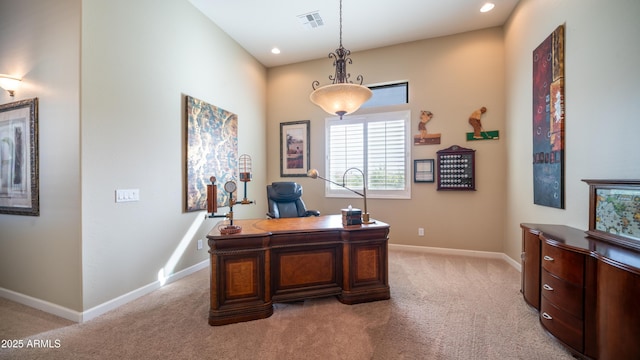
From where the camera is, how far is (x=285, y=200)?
396 centimetres

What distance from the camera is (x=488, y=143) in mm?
3990

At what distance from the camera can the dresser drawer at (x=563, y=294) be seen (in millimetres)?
1714

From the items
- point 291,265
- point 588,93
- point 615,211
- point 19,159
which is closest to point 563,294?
point 615,211

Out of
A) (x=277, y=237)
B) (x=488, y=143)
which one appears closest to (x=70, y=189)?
(x=277, y=237)

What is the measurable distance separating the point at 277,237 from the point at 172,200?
5.45ft

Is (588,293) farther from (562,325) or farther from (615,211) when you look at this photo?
(615,211)

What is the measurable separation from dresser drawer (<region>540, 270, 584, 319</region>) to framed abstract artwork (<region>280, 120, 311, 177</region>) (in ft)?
12.5

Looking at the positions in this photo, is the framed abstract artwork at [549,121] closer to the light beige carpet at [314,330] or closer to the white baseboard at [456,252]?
the light beige carpet at [314,330]

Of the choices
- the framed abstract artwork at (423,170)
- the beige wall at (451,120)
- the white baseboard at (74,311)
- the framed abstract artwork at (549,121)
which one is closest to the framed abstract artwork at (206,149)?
the white baseboard at (74,311)

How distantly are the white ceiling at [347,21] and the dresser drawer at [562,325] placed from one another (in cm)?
366

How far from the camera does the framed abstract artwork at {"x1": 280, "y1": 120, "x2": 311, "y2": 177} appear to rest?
5.03 metres

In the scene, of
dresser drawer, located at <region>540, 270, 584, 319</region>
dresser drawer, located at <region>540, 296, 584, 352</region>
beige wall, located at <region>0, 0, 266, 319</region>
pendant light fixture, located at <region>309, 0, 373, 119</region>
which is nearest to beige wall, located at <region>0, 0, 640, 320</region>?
beige wall, located at <region>0, 0, 266, 319</region>

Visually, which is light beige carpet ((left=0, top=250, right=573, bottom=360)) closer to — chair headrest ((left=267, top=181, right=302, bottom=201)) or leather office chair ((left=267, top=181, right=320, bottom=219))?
leather office chair ((left=267, top=181, right=320, bottom=219))

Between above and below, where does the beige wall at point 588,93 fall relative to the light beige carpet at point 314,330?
above
